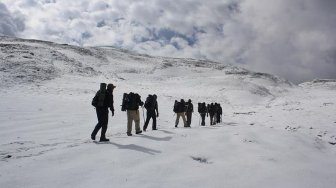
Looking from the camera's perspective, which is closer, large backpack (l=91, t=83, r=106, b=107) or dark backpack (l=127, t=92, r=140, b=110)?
large backpack (l=91, t=83, r=106, b=107)

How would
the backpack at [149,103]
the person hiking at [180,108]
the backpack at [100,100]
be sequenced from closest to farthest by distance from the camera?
1. the backpack at [100,100]
2. the backpack at [149,103]
3. the person hiking at [180,108]

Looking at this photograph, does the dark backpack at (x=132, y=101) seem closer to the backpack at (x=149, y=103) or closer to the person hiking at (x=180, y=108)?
the backpack at (x=149, y=103)

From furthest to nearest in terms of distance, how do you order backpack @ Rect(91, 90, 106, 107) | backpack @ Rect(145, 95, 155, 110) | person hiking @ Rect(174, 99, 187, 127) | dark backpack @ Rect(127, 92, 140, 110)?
person hiking @ Rect(174, 99, 187, 127)
backpack @ Rect(145, 95, 155, 110)
dark backpack @ Rect(127, 92, 140, 110)
backpack @ Rect(91, 90, 106, 107)

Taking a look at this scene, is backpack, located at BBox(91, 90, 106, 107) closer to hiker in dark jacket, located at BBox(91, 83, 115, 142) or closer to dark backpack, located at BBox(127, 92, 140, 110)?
hiker in dark jacket, located at BBox(91, 83, 115, 142)

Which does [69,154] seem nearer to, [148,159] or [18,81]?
[148,159]

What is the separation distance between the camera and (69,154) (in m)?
8.98

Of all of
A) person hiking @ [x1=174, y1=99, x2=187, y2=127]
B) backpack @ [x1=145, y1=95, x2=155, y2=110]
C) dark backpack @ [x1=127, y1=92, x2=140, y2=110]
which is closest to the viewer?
dark backpack @ [x1=127, y1=92, x2=140, y2=110]

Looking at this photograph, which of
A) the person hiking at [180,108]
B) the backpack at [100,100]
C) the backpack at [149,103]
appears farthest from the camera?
the person hiking at [180,108]

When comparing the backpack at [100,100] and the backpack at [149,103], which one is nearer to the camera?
the backpack at [100,100]

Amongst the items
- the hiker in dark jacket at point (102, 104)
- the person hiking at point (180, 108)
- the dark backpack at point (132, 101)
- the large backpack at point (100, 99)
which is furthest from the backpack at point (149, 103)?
the large backpack at point (100, 99)

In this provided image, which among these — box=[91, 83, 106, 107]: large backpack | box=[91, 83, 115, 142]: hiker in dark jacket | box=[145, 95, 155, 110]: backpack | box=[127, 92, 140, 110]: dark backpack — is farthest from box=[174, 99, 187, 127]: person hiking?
box=[91, 83, 106, 107]: large backpack

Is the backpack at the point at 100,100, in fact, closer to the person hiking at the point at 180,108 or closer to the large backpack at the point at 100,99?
the large backpack at the point at 100,99

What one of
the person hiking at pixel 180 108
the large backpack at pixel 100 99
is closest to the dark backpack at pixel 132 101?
the large backpack at pixel 100 99

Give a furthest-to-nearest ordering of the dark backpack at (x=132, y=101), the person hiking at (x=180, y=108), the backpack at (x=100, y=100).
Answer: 1. the person hiking at (x=180, y=108)
2. the dark backpack at (x=132, y=101)
3. the backpack at (x=100, y=100)
